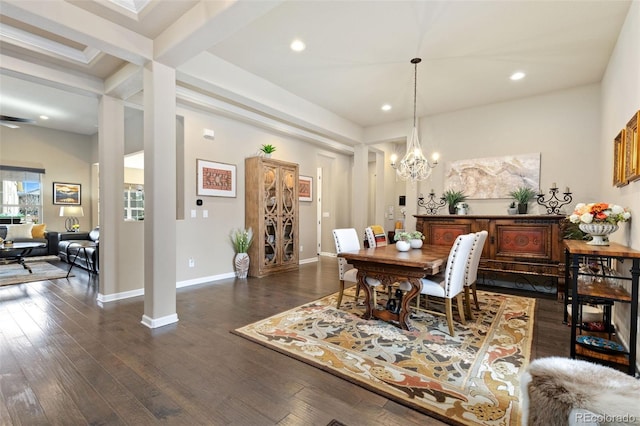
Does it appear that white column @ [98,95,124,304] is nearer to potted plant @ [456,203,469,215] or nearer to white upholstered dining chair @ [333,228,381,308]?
white upholstered dining chair @ [333,228,381,308]

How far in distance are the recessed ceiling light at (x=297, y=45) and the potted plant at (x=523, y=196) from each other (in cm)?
371

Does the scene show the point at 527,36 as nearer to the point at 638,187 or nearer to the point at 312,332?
the point at 638,187

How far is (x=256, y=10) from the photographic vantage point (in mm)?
2145

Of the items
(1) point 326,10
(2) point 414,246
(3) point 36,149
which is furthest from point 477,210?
(3) point 36,149

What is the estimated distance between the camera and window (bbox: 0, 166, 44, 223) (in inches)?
278

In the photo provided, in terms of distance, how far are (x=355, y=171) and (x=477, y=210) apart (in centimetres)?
247

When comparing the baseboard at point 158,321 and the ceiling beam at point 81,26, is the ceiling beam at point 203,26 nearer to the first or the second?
the ceiling beam at point 81,26

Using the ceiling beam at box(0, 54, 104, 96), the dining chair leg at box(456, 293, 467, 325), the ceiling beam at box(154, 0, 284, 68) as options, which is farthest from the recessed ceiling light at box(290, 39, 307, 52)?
the dining chair leg at box(456, 293, 467, 325)

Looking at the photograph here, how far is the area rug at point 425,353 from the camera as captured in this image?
68.8 inches

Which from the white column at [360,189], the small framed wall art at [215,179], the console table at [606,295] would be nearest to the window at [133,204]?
the small framed wall art at [215,179]

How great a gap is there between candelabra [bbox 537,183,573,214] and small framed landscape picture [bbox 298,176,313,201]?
4.22 m

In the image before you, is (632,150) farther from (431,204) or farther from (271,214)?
(271,214)

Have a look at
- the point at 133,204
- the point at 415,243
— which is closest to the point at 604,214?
the point at 415,243

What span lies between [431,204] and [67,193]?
891 centimetres
